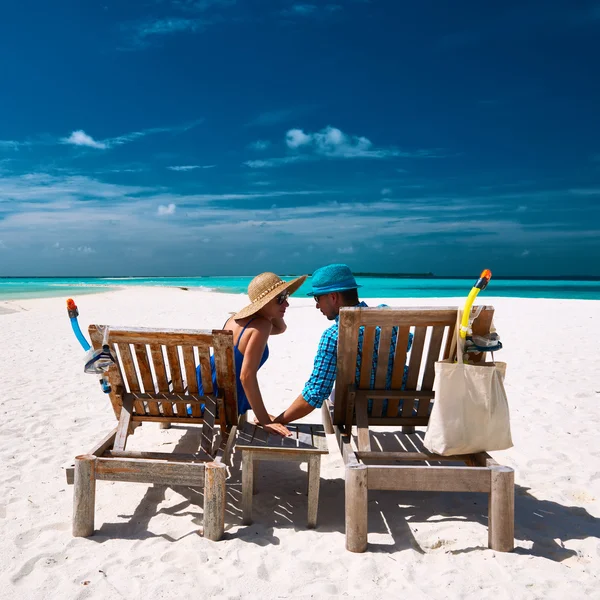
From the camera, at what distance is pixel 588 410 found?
17.6ft

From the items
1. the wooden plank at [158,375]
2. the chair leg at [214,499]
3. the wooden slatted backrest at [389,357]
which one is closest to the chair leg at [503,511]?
the wooden slatted backrest at [389,357]

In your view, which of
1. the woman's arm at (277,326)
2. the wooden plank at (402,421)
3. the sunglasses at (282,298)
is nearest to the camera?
the sunglasses at (282,298)

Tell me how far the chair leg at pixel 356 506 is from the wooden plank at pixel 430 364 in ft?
2.64

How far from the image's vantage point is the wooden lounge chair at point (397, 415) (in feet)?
8.96

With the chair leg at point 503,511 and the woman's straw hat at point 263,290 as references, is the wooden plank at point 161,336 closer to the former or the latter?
the woman's straw hat at point 263,290

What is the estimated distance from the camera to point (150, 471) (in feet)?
9.45

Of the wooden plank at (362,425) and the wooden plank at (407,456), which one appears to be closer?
the wooden plank at (407,456)

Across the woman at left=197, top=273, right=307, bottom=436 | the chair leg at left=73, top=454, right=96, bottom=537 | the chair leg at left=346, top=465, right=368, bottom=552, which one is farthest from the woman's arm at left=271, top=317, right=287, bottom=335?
the chair leg at left=73, top=454, right=96, bottom=537

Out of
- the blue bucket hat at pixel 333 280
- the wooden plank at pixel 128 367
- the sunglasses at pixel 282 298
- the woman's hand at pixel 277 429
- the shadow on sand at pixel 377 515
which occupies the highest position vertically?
the blue bucket hat at pixel 333 280

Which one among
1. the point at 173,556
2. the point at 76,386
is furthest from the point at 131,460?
the point at 76,386

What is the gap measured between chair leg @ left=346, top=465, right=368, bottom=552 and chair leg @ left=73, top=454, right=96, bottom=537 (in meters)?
1.43

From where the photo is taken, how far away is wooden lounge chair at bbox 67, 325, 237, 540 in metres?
2.86

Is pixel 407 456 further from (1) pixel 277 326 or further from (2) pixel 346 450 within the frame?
(1) pixel 277 326

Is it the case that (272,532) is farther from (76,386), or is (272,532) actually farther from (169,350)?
(76,386)
